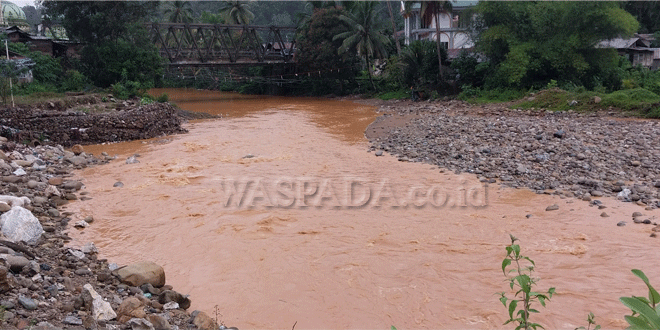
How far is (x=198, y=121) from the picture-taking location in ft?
75.3

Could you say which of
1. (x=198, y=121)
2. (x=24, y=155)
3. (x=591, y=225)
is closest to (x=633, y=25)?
(x=591, y=225)

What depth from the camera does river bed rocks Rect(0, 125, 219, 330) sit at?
13.6 feet

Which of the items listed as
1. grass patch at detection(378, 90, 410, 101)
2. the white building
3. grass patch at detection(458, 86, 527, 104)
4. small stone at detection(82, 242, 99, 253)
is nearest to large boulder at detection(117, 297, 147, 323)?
small stone at detection(82, 242, 99, 253)

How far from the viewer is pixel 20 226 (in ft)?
21.0

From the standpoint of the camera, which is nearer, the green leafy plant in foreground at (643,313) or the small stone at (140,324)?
the green leafy plant in foreground at (643,313)

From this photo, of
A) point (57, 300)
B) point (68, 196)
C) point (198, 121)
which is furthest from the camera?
point (198, 121)

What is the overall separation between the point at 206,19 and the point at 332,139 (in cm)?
3299

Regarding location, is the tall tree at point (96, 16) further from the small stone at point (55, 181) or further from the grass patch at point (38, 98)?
the small stone at point (55, 181)

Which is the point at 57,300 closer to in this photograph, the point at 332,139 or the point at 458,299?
the point at 458,299

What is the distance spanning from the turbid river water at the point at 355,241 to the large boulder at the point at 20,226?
939 mm

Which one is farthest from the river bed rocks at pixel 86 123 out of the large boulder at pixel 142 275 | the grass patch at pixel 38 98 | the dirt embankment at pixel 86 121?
the large boulder at pixel 142 275

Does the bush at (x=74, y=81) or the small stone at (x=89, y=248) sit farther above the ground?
the bush at (x=74, y=81)

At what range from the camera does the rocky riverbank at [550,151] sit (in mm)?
9680

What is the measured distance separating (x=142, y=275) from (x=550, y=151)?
9813 millimetres
